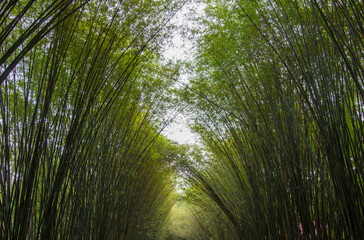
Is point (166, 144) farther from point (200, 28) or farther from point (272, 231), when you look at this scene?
point (272, 231)

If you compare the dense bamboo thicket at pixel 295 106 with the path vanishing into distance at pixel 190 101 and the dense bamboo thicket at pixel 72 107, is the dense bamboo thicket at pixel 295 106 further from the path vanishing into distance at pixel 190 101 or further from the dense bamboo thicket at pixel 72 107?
the dense bamboo thicket at pixel 72 107

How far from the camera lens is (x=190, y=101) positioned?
4.54m

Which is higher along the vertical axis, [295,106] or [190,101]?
[190,101]

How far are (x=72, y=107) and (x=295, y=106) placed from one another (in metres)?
2.15

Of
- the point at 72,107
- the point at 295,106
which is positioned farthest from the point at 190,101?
the point at 72,107

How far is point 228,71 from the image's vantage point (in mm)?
3363

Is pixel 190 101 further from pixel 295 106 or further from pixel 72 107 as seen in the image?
pixel 72 107

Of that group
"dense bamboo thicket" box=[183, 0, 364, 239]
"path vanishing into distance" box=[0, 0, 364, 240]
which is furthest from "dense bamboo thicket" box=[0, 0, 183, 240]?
"dense bamboo thicket" box=[183, 0, 364, 239]

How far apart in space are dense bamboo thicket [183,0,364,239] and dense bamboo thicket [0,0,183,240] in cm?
87

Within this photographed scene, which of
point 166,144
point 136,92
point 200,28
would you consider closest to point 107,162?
point 136,92

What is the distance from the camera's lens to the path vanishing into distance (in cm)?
179

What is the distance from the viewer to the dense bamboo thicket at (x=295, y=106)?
68.7 inches

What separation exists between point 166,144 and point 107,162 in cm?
351

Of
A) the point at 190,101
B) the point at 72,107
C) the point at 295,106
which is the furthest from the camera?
the point at 190,101
